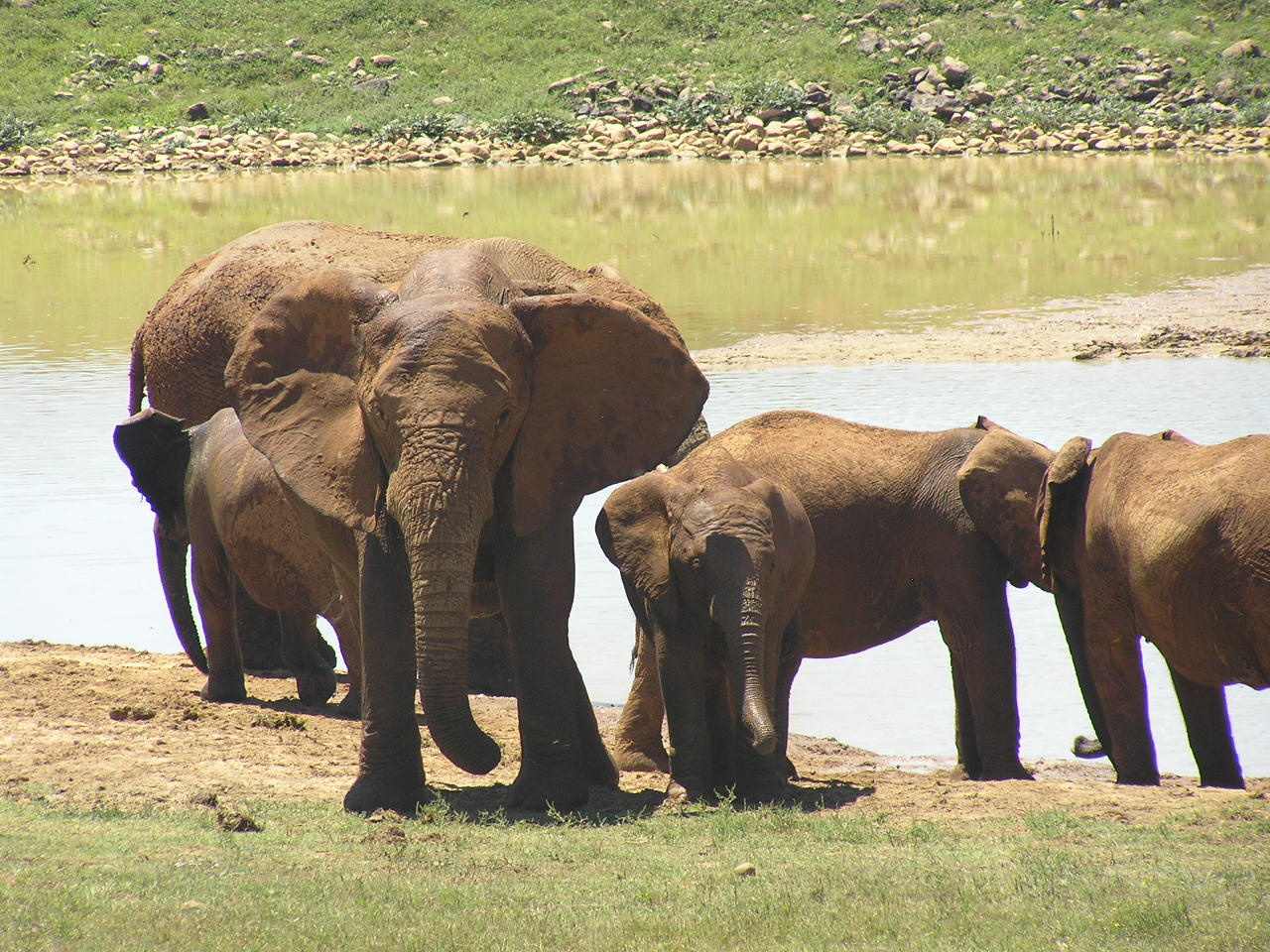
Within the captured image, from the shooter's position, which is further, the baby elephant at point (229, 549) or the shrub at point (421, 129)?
the shrub at point (421, 129)

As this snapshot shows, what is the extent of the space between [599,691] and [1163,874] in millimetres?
5624

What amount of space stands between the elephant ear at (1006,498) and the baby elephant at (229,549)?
11.2 feet

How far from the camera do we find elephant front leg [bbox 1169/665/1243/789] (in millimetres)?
8797

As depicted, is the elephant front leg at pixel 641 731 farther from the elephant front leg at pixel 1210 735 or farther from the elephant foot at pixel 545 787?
the elephant front leg at pixel 1210 735

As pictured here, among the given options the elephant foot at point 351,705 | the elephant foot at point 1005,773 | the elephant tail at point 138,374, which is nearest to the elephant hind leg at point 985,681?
the elephant foot at point 1005,773

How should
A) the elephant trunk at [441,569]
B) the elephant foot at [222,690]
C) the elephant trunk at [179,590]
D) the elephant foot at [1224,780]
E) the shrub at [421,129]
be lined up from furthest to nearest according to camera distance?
the shrub at [421,129] < the elephant trunk at [179,590] < the elephant foot at [222,690] < the elephant foot at [1224,780] < the elephant trunk at [441,569]

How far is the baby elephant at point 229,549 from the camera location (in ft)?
33.3

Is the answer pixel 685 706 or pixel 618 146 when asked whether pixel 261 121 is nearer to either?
pixel 618 146

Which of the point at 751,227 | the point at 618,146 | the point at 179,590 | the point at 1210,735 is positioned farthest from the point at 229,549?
the point at 618,146

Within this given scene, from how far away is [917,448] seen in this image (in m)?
9.99

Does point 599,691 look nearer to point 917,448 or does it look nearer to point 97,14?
point 917,448

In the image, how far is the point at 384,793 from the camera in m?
7.75

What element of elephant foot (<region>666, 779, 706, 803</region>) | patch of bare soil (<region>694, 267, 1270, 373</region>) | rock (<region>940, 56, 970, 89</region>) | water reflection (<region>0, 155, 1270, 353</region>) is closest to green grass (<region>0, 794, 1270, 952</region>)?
elephant foot (<region>666, 779, 706, 803</region>)

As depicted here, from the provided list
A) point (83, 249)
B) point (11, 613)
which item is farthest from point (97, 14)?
point (11, 613)
